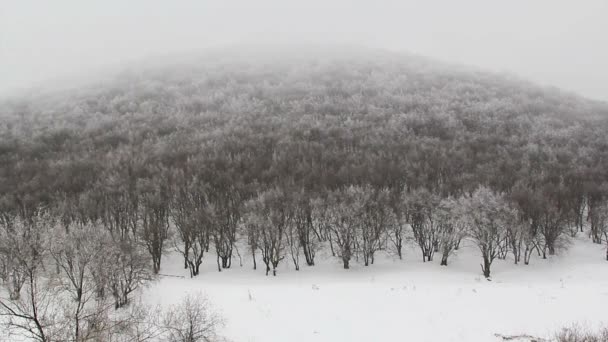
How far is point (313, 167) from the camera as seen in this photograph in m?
48.2

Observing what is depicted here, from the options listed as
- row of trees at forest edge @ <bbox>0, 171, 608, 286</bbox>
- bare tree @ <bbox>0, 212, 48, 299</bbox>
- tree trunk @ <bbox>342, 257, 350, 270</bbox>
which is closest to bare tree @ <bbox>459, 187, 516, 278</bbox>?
row of trees at forest edge @ <bbox>0, 171, 608, 286</bbox>

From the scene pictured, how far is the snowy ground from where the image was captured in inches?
878

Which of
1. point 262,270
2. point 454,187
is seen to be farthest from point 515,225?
point 262,270

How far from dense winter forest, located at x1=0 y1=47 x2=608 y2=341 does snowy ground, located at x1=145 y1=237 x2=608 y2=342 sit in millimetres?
2011

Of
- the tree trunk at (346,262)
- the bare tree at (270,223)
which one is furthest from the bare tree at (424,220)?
the bare tree at (270,223)

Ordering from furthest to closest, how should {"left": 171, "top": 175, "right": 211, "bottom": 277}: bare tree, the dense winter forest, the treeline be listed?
the treeline, {"left": 171, "top": 175, "right": 211, "bottom": 277}: bare tree, the dense winter forest

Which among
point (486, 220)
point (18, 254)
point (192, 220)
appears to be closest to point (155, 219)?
point (192, 220)

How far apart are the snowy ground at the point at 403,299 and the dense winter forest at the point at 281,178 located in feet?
6.60

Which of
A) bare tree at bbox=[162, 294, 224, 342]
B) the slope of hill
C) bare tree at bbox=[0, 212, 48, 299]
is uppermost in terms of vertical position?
the slope of hill

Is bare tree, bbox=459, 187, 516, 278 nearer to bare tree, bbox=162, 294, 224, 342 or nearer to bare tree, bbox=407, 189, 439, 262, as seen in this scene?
bare tree, bbox=407, 189, 439, 262

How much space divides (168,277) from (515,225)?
32.4 m

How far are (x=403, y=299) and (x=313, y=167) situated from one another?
24775 millimetres

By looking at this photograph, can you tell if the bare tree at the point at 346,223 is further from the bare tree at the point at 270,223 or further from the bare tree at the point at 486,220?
the bare tree at the point at 486,220

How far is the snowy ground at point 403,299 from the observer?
22.3 metres
